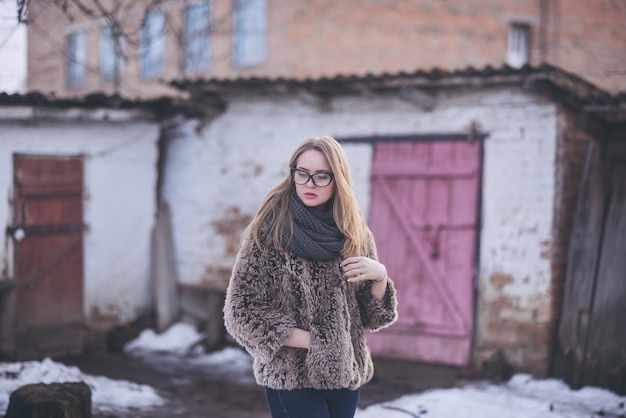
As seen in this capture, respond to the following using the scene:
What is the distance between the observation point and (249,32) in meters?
14.7

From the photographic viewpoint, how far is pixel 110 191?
9.26m

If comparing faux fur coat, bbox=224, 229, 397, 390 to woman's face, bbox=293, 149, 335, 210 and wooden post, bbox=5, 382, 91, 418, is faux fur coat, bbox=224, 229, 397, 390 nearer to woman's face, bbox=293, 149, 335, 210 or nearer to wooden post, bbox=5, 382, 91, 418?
woman's face, bbox=293, 149, 335, 210

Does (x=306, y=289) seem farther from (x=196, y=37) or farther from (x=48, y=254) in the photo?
(x=196, y=37)

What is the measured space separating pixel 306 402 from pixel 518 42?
46.6 ft

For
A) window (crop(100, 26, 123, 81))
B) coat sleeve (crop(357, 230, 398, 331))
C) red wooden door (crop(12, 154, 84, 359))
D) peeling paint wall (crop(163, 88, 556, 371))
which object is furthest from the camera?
window (crop(100, 26, 123, 81))

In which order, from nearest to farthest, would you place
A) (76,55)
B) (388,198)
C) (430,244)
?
(430,244), (388,198), (76,55)

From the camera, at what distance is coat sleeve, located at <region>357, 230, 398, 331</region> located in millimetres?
3107

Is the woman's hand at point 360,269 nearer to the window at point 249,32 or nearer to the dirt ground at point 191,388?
the dirt ground at point 191,388

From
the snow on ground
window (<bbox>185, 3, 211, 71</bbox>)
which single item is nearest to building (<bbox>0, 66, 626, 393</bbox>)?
the snow on ground

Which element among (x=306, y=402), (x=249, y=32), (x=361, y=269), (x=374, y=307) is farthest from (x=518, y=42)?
(x=306, y=402)

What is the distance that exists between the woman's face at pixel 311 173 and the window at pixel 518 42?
13535 mm

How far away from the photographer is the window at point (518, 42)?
611 inches

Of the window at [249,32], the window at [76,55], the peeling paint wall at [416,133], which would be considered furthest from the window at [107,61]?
the peeling paint wall at [416,133]

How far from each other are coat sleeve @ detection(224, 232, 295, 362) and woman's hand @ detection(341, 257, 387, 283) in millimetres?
296
